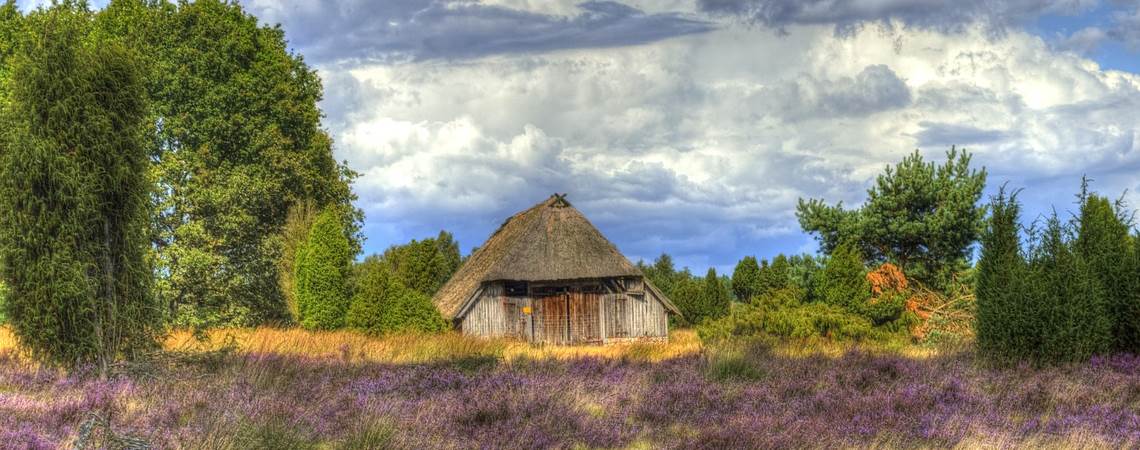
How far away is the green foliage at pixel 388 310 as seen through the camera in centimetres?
3002

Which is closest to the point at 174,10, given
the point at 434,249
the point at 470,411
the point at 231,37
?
the point at 231,37

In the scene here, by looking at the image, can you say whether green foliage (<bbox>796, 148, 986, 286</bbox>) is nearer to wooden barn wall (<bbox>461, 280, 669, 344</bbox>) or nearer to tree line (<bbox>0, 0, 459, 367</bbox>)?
wooden barn wall (<bbox>461, 280, 669, 344</bbox>)

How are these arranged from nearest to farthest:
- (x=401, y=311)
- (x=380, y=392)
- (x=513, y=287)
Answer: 1. (x=380, y=392)
2. (x=401, y=311)
3. (x=513, y=287)

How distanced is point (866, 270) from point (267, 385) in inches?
871

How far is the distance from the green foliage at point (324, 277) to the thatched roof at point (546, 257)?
4269 millimetres

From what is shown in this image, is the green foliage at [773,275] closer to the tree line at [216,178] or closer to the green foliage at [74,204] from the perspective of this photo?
the tree line at [216,178]

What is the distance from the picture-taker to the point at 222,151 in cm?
3744

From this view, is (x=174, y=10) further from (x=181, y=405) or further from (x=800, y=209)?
(x=181, y=405)

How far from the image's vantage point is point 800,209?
33750 millimetres

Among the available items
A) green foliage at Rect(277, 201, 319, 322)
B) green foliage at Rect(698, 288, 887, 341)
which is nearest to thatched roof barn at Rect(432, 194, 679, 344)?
green foliage at Rect(277, 201, 319, 322)

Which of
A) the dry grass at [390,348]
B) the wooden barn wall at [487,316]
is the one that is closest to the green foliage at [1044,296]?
the dry grass at [390,348]

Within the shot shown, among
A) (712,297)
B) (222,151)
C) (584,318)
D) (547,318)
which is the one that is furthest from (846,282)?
(222,151)

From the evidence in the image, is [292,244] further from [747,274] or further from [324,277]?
[747,274]

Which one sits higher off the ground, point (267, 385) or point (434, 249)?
point (434, 249)
